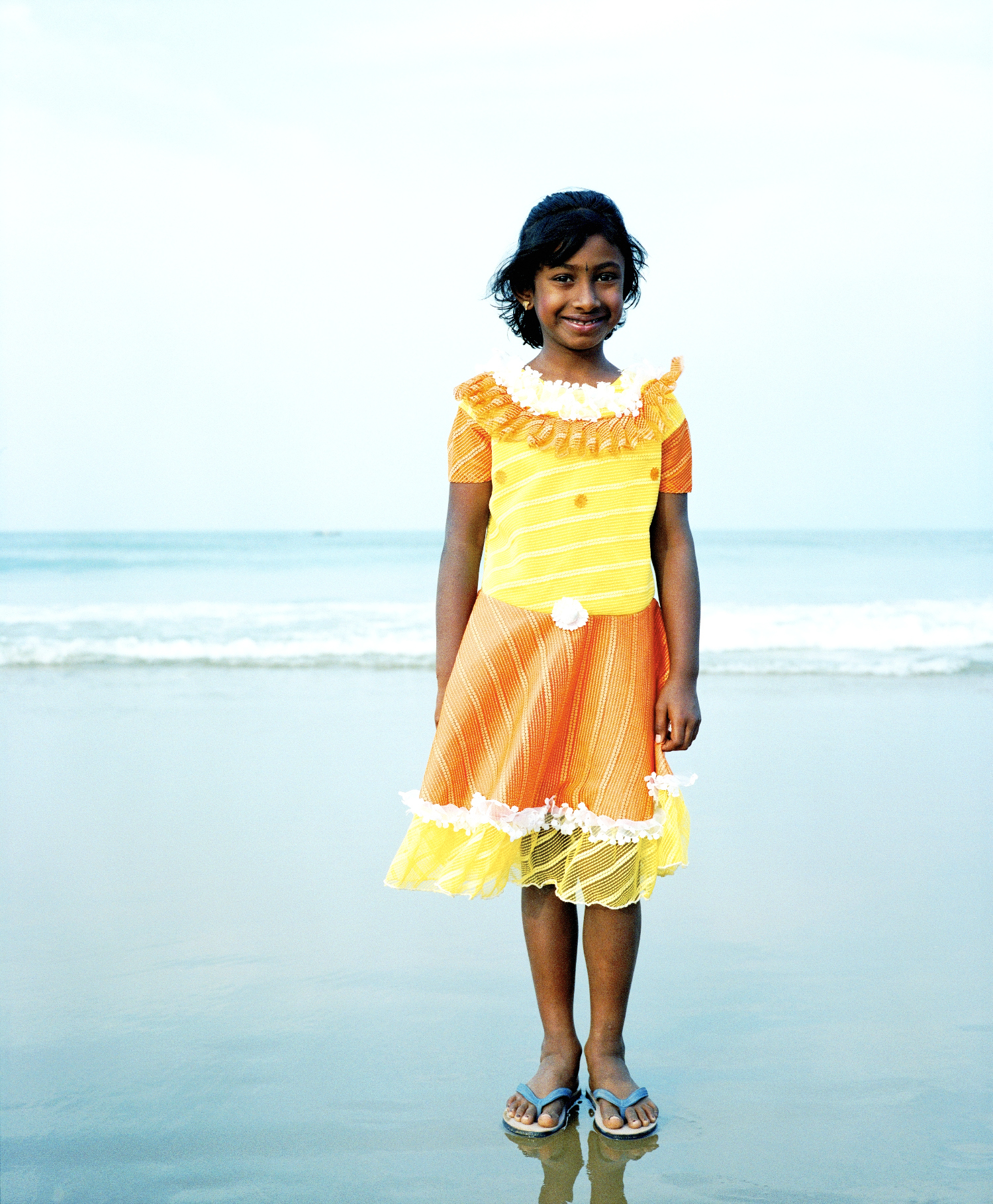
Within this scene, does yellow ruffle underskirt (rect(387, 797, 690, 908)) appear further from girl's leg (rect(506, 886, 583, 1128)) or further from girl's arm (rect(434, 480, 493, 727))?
girl's arm (rect(434, 480, 493, 727))

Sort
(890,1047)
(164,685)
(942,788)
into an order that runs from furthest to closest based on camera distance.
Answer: (164,685)
(942,788)
(890,1047)

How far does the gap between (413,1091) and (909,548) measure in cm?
1818

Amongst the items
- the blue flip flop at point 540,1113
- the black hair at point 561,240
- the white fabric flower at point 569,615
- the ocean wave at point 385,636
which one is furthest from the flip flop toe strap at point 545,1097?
the ocean wave at point 385,636

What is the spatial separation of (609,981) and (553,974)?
0.10 metres

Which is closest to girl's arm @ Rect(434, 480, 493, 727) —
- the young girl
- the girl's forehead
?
the young girl

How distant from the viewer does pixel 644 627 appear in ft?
6.15

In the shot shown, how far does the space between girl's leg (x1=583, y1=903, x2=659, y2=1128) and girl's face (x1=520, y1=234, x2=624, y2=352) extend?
956 mm

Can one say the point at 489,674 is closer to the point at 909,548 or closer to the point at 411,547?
the point at 411,547

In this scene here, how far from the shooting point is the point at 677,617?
192 centimetres

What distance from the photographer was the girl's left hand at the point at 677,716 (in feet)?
6.15

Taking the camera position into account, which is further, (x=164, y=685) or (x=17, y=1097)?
(x=164, y=685)

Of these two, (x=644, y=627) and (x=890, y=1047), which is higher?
(x=644, y=627)

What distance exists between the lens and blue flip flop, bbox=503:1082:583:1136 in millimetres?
1790

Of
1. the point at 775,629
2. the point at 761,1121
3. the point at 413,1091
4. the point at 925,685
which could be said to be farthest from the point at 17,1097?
the point at 775,629
